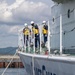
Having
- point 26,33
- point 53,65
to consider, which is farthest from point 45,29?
point 26,33

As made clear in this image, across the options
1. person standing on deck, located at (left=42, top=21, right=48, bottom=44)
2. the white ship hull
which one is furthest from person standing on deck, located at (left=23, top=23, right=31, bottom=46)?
person standing on deck, located at (left=42, top=21, right=48, bottom=44)

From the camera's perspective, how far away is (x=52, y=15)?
19.4m

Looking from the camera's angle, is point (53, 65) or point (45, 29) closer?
point (53, 65)

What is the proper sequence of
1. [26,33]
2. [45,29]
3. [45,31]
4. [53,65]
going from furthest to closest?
[26,33], [45,31], [45,29], [53,65]

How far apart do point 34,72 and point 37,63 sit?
1686mm

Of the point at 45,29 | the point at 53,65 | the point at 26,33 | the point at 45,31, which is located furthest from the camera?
the point at 26,33

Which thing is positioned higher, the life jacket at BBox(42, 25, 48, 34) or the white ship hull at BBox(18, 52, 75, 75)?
the life jacket at BBox(42, 25, 48, 34)

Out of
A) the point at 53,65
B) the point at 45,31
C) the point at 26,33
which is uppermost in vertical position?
the point at 26,33

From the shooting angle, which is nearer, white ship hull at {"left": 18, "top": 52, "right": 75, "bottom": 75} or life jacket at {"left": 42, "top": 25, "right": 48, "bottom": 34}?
white ship hull at {"left": 18, "top": 52, "right": 75, "bottom": 75}

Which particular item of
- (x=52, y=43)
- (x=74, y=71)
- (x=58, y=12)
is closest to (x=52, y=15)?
(x=58, y=12)

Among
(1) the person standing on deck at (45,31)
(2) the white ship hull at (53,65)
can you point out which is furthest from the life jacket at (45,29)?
(2) the white ship hull at (53,65)

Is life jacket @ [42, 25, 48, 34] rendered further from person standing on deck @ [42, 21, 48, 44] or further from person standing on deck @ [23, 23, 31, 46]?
person standing on deck @ [23, 23, 31, 46]

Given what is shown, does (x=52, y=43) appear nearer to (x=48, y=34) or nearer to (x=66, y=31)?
(x=48, y=34)

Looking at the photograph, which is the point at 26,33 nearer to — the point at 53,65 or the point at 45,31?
the point at 45,31
